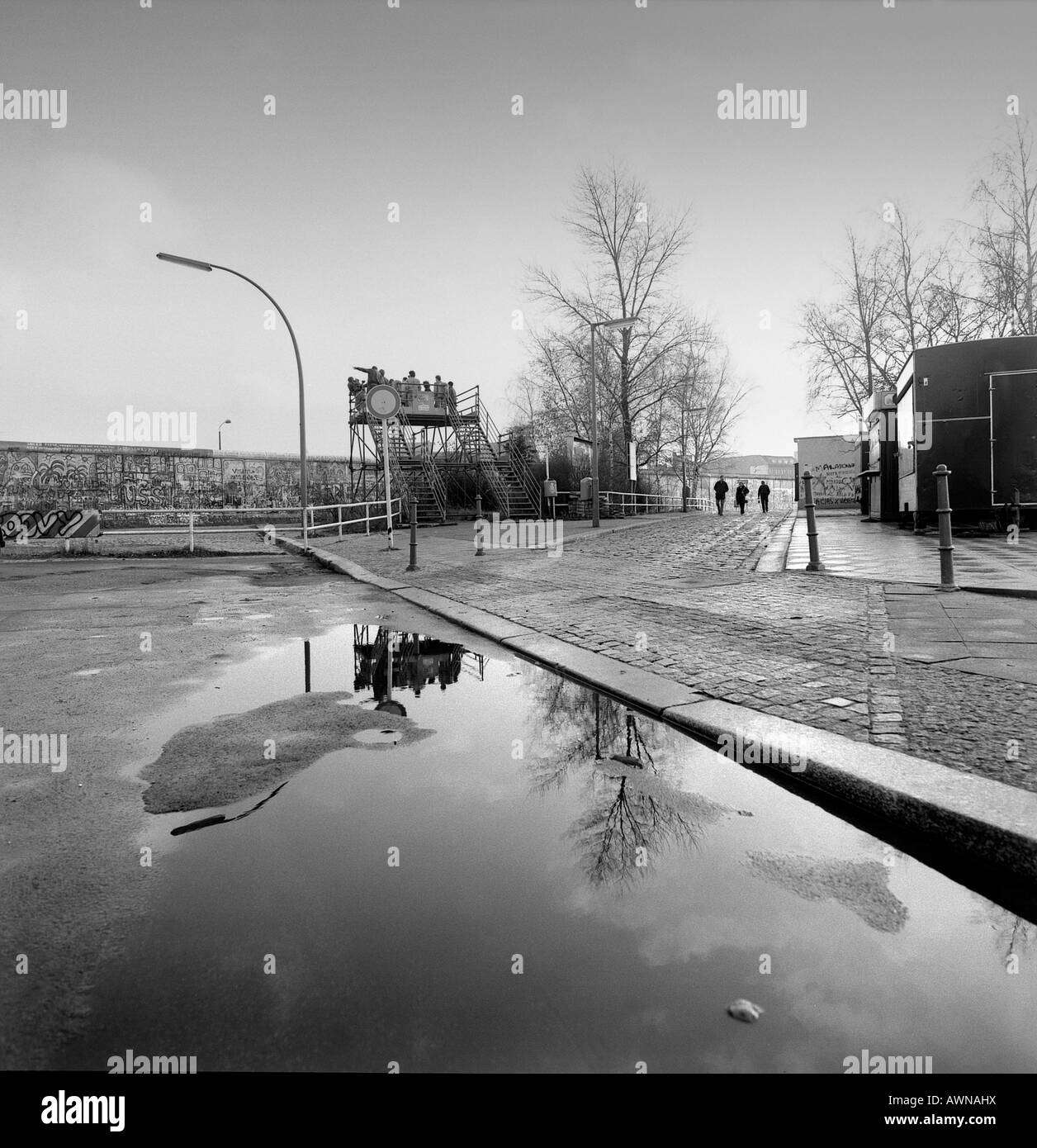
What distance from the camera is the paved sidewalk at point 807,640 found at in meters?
3.52

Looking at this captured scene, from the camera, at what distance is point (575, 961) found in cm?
194

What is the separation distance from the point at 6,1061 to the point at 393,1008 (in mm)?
835

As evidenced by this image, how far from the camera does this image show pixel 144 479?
3212 centimetres

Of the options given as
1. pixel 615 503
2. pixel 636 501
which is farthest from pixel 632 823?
pixel 636 501

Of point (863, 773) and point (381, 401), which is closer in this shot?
point (863, 773)

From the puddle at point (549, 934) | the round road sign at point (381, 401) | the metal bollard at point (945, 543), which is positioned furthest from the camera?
the round road sign at point (381, 401)

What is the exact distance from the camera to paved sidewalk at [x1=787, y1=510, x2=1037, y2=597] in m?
7.93

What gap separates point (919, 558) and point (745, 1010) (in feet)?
32.9

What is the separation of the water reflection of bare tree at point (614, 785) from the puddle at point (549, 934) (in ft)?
0.05

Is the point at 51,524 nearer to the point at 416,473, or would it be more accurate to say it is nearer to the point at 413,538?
the point at 413,538

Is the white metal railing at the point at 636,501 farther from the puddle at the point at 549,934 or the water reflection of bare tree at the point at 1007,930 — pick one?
the water reflection of bare tree at the point at 1007,930

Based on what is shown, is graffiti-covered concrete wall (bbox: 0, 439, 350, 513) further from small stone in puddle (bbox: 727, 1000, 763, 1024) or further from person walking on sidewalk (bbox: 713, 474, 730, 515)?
small stone in puddle (bbox: 727, 1000, 763, 1024)

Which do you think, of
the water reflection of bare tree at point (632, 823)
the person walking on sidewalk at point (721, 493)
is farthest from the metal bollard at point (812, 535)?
the person walking on sidewalk at point (721, 493)
